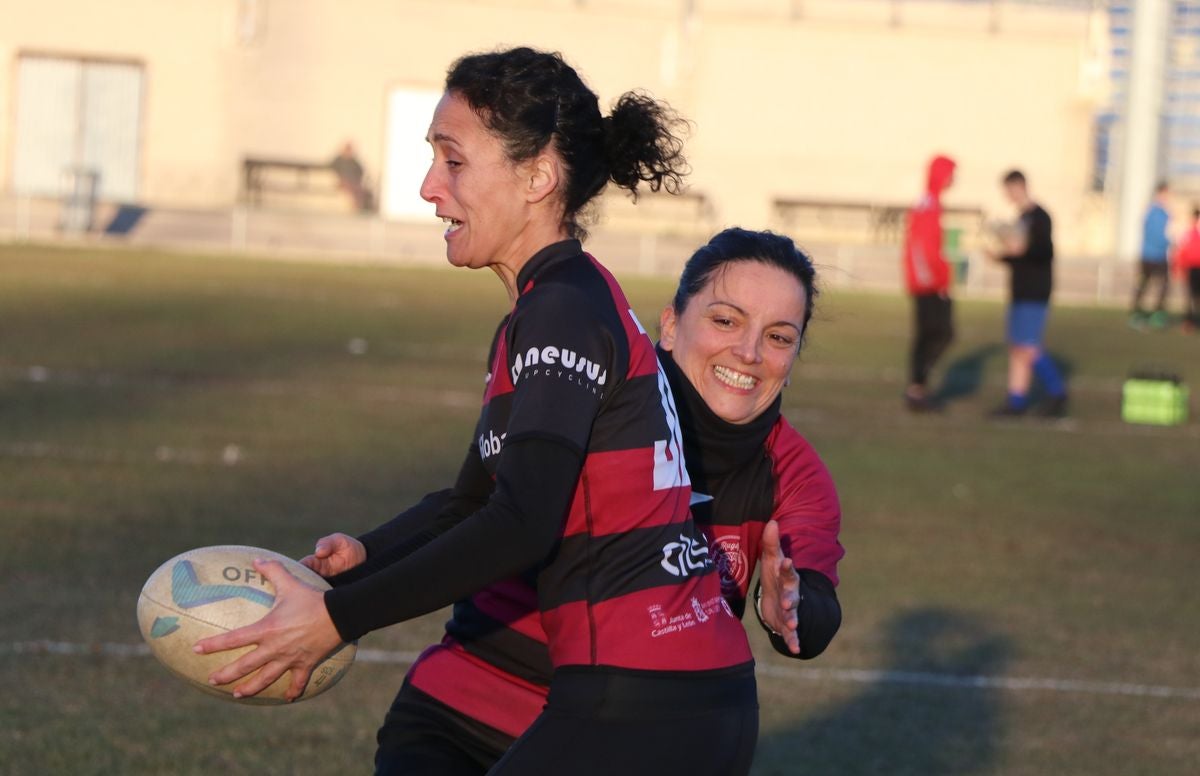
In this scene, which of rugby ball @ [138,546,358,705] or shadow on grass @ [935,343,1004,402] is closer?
rugby ball @ [138,546,358,705]

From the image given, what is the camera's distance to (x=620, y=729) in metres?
3.52

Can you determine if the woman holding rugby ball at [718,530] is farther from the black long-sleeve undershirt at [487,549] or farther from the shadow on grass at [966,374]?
the shadow on grass at [966,374]

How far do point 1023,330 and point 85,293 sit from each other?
477 inches

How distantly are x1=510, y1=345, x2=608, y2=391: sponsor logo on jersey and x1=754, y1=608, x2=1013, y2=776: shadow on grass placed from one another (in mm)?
3568

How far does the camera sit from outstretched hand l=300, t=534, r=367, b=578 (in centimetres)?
411

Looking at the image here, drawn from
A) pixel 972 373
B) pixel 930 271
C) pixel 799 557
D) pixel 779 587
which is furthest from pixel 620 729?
pixel 972 373

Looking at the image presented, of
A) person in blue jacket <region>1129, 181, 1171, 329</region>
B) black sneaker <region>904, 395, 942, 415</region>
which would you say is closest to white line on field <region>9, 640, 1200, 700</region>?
black sneaker <region>904, 395, 942, 415</region>

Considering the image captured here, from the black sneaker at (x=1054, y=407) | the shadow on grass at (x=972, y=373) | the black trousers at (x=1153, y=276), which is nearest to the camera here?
the black sneaker at (x=1054, y=407)

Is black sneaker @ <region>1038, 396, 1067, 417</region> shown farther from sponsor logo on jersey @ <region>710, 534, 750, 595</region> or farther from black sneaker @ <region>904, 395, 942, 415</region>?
sponsor logo on jersey @ <region>710, 534, 750, 595</region>

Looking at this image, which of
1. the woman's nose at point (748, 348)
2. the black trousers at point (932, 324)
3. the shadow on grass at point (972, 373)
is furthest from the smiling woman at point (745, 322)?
the shadow on grass at point (972, 373)

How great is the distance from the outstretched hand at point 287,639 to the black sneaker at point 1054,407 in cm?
1579

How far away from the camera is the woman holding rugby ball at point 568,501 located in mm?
3354

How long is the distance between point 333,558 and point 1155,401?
15.9 m

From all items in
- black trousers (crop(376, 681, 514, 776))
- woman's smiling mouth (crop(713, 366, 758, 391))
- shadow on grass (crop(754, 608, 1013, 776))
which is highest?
woman's smiling mouth (crop(713, 366, 758, 391))
